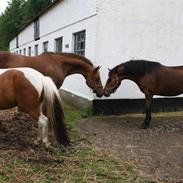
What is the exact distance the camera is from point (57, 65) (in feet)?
24.6

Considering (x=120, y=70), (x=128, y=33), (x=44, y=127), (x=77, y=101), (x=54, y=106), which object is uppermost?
(x=128, y=33)

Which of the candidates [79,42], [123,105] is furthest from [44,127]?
[79,42]

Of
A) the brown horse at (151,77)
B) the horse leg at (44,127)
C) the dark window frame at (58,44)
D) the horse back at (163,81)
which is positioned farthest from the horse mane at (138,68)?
the dark window frame at (58,44)

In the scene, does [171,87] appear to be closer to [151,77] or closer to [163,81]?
[163,81]

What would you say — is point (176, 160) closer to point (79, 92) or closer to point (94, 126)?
point (94, 126)

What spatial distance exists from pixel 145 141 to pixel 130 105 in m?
2.84

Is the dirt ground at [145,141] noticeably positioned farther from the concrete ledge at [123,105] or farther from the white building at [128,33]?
the white building at [128,33]

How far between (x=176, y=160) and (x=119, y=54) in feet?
14.3

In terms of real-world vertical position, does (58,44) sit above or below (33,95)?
above

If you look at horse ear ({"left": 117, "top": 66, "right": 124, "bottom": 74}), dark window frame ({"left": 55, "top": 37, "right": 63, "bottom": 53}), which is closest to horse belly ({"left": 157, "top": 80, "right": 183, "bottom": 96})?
horse ear ({"left": 117, "top": 66, "right": 124, "bottom": 74})

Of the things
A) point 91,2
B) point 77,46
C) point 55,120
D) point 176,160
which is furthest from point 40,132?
point 77,46

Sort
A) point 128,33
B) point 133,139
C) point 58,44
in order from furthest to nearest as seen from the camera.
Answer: point 58,44, point 128,33, point 133,139

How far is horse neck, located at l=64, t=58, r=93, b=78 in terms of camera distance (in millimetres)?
7656

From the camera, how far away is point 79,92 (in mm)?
9930
